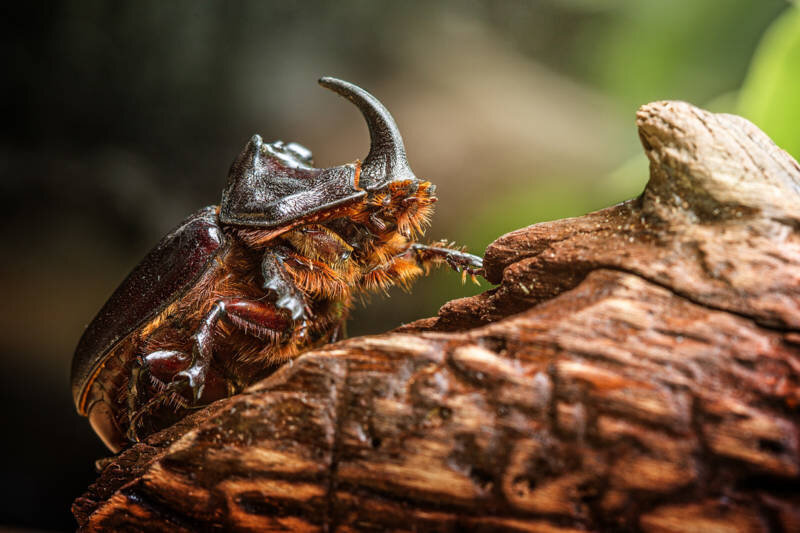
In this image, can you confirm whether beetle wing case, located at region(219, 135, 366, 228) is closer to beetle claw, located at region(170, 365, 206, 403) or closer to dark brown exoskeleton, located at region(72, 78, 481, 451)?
dark brown exoskeleton, located at region(72, 78, 481, 451)

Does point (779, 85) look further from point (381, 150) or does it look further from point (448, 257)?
point (381, 150)

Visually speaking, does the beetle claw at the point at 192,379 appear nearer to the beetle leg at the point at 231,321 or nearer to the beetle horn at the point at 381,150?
the beetle leg at the point at 231,321

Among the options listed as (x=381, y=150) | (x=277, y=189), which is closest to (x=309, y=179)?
(x=277, y=189)

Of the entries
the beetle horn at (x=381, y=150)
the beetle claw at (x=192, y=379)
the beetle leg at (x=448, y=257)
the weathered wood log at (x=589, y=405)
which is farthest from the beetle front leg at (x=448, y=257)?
the beetle claw at (x=192, y=379)

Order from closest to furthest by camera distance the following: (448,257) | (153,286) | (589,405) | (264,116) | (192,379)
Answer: (589,405), (192,379), (153,286), (448,257), (264,116)

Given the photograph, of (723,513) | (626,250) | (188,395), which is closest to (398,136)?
(626,250)
